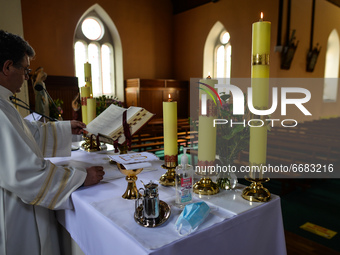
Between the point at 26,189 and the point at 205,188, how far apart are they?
2.70 ft

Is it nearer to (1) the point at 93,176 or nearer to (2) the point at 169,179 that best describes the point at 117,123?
(1) the point at 93,176

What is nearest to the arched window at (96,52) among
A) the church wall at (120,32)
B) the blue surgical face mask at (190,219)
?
the church wall at (120,32)

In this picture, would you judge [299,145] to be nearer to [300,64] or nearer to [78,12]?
[300,64]

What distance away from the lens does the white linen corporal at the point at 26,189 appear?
1155mm

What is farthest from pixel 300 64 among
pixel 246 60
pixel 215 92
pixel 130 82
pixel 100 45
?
pixel 215 92

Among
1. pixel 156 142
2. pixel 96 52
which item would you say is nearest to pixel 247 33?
pixel 156 142

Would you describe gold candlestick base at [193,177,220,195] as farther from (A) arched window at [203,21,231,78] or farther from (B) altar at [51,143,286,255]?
(A) arched window at [203,21,231,78]

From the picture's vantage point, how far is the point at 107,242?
96 cm

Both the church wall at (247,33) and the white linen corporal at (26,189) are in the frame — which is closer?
the white linen corporal at (26,189)

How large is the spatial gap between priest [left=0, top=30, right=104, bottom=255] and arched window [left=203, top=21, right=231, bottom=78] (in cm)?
934

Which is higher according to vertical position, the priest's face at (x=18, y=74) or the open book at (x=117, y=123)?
the priest's face at (x=18, y=74)

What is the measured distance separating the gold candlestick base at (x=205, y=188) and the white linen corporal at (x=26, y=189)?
0.57 meters

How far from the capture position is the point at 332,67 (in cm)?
1212

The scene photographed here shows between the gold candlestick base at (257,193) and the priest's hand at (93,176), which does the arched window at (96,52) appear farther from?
the gold candlestick base at (257,193)
